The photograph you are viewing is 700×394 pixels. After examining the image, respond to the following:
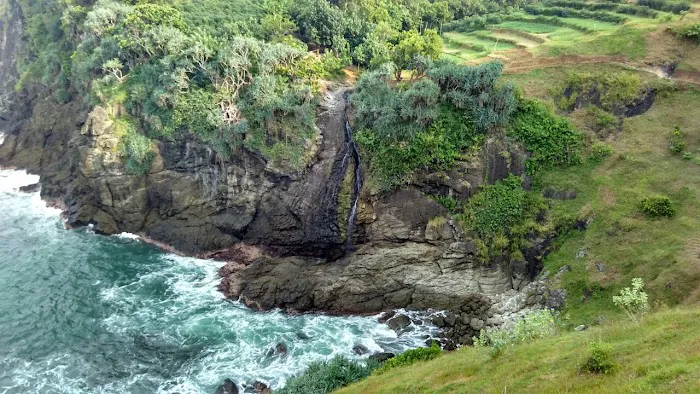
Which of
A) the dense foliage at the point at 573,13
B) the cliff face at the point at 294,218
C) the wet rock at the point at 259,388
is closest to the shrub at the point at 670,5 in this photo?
the dense foliage at the point at 573,13

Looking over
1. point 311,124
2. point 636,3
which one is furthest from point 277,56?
point 636,3

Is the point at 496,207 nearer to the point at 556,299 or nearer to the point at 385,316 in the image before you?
the point at 556,299

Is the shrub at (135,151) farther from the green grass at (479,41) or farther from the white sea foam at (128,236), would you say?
the green grass at (479,41)

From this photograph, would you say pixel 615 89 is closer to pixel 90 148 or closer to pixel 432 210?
pixel 432 210

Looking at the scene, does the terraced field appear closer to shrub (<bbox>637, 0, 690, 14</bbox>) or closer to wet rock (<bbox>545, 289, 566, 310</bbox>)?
shrub (<bbox>637, 0, 690, 14</bbox>)

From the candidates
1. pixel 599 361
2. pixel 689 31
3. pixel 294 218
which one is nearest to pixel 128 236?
pixel 294 218

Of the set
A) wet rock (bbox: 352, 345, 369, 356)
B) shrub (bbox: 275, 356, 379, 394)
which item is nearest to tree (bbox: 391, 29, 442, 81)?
wet rock (bbox: 352, 345, 369, 356)

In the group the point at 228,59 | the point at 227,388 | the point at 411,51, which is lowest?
the point at 227,388
